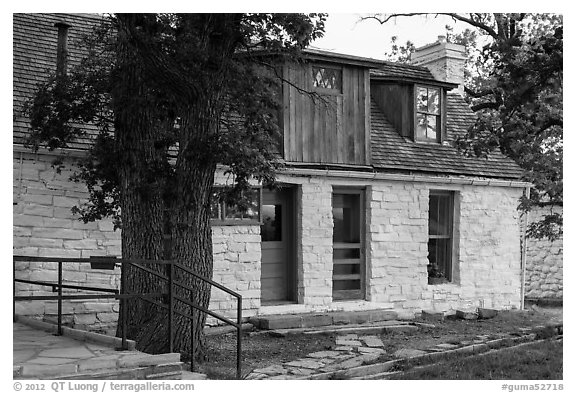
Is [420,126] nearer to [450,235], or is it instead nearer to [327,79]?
[450,235]

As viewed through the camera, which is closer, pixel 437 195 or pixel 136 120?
pixel 136 120

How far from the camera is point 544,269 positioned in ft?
57.4

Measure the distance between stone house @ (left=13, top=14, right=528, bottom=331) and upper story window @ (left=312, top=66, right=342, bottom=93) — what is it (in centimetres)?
2

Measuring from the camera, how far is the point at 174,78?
8461 mm

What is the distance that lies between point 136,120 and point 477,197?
7.95 m

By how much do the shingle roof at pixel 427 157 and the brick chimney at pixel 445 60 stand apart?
3.28 ft

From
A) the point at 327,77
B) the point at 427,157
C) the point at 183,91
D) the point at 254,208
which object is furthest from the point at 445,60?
the point at 183,91

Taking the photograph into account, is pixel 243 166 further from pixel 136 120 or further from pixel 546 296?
pixel 546 296

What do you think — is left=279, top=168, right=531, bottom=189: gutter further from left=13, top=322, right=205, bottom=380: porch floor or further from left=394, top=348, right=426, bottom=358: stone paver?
left=13, top=322, right=205, bottom=380: porch floor

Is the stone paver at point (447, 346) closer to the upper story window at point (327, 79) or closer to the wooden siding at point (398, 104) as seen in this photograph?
the upper story window at point (327, 79)

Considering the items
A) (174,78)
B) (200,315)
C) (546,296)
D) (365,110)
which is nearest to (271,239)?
(365,110)

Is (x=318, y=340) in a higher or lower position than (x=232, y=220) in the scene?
lower

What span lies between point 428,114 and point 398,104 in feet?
2.32

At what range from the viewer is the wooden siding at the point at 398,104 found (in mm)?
14195
